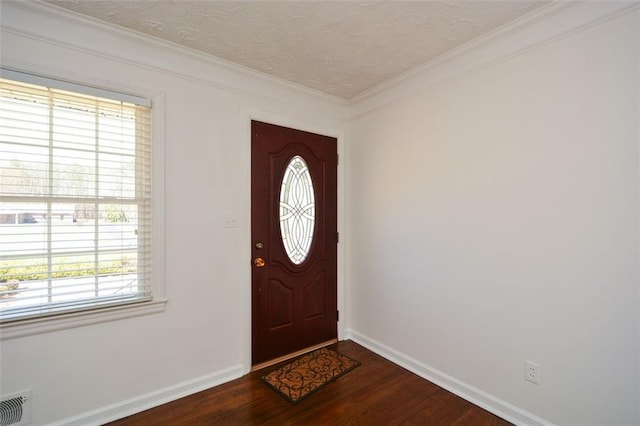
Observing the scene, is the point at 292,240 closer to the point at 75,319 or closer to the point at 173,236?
the point at 173,236

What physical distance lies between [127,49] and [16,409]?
228cm

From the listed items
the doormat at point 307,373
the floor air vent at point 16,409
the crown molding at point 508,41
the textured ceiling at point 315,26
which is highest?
the textured ceiling at point 315,26

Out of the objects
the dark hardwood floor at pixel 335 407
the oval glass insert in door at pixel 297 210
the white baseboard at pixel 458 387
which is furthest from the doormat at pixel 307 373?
the oval glass insert in door at pixel 297 210

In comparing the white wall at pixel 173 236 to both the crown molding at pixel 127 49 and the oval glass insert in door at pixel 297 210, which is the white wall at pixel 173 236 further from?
the oval glass insert in door at pixel 297 210

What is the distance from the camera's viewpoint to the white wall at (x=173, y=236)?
5.64ft

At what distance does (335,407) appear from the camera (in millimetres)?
2020

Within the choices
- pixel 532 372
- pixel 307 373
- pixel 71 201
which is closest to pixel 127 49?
pixel 71 201

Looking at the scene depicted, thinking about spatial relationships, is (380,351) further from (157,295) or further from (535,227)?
(157,295)

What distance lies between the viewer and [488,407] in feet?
6.52

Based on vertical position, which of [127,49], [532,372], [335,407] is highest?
[127,49]

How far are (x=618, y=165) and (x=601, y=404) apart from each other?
128 centimetres

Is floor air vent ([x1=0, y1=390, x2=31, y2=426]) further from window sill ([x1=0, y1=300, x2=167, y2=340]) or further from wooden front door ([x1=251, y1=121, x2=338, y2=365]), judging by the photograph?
wooden front door ([x1=251, y1=121, x2=338, y2=365])

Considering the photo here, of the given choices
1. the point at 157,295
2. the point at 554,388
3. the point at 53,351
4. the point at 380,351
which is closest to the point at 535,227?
the point at 554,388

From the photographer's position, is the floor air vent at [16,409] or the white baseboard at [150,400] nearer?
the floor air vent at [16,409]
